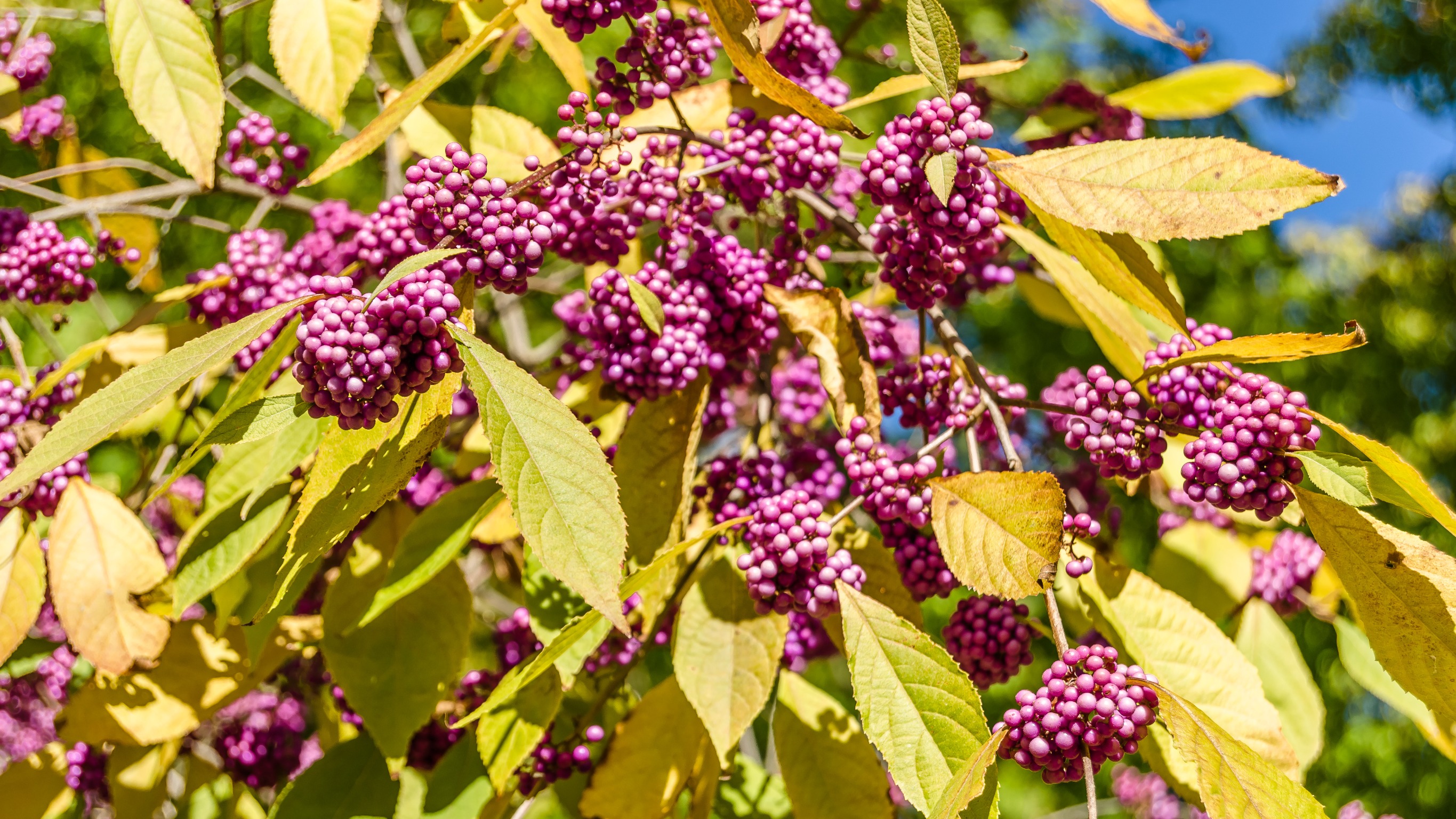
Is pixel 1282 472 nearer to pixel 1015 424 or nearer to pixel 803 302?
pixel 803 302

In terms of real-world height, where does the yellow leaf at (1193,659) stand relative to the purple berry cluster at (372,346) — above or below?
below

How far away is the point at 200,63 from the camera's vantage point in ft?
3.51

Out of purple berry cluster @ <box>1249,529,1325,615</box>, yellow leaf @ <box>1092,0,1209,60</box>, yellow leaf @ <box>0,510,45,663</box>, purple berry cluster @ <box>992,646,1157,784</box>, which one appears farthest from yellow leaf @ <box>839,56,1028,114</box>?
yellow leaf @ <box>0,510,45,663</box>

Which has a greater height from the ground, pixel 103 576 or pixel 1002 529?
pixel 1002 529

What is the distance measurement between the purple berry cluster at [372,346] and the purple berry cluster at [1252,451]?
→ 605 millimetres

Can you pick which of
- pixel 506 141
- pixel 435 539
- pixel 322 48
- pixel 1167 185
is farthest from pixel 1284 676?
pixel 322 48

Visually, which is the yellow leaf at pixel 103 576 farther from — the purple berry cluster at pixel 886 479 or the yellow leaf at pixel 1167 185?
the yellow leaf at pixel 1167 185

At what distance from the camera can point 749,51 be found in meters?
0.78

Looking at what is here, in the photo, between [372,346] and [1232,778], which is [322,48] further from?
[1232,778]

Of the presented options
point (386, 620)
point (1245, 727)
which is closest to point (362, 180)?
point (386, 620)

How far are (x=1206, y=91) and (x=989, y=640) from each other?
2.95 feet

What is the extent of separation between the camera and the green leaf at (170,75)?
1.05 meters

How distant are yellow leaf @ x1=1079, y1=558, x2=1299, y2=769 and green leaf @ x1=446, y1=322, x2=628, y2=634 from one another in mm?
607

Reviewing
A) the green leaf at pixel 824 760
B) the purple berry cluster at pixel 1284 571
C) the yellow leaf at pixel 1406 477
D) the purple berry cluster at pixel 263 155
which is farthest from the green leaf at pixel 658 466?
the purple berry cluster at pixel 1284 571
